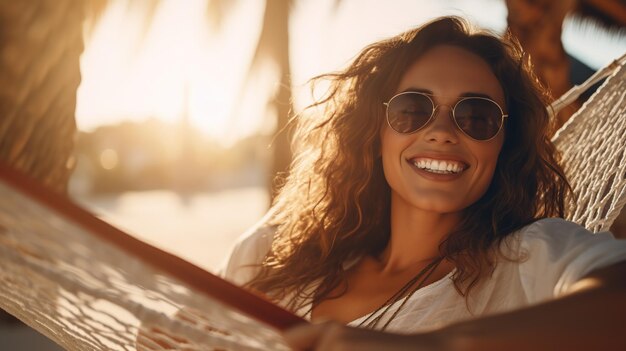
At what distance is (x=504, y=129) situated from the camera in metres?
1.61

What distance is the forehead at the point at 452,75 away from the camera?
5.25ft

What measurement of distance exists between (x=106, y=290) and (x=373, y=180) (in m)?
1.02

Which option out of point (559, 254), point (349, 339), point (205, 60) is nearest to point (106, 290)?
point (349, 339)

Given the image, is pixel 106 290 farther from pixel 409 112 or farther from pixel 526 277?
pixel 409 112

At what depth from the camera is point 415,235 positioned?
170 centimetres

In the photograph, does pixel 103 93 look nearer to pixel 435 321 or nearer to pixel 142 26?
pixel 142 26

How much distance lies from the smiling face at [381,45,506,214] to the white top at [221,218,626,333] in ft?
0.65

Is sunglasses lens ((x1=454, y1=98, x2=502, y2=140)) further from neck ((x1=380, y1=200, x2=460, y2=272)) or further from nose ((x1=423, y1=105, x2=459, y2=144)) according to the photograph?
neck ((x1=380, y1=200, x2=460, y2=272))

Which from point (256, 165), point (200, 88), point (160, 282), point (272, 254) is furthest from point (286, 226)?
point (256, 165)

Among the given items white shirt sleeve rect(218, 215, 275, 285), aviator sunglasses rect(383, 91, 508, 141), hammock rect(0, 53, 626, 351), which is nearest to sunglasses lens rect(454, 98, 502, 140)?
aviator sunglasses rect(383, 91, 508, 141)

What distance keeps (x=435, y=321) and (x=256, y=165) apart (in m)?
32.7

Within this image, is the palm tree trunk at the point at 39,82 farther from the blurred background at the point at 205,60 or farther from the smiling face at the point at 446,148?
the smiling face at the point at 446,148

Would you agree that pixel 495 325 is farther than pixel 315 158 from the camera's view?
No

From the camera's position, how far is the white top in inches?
40.9
